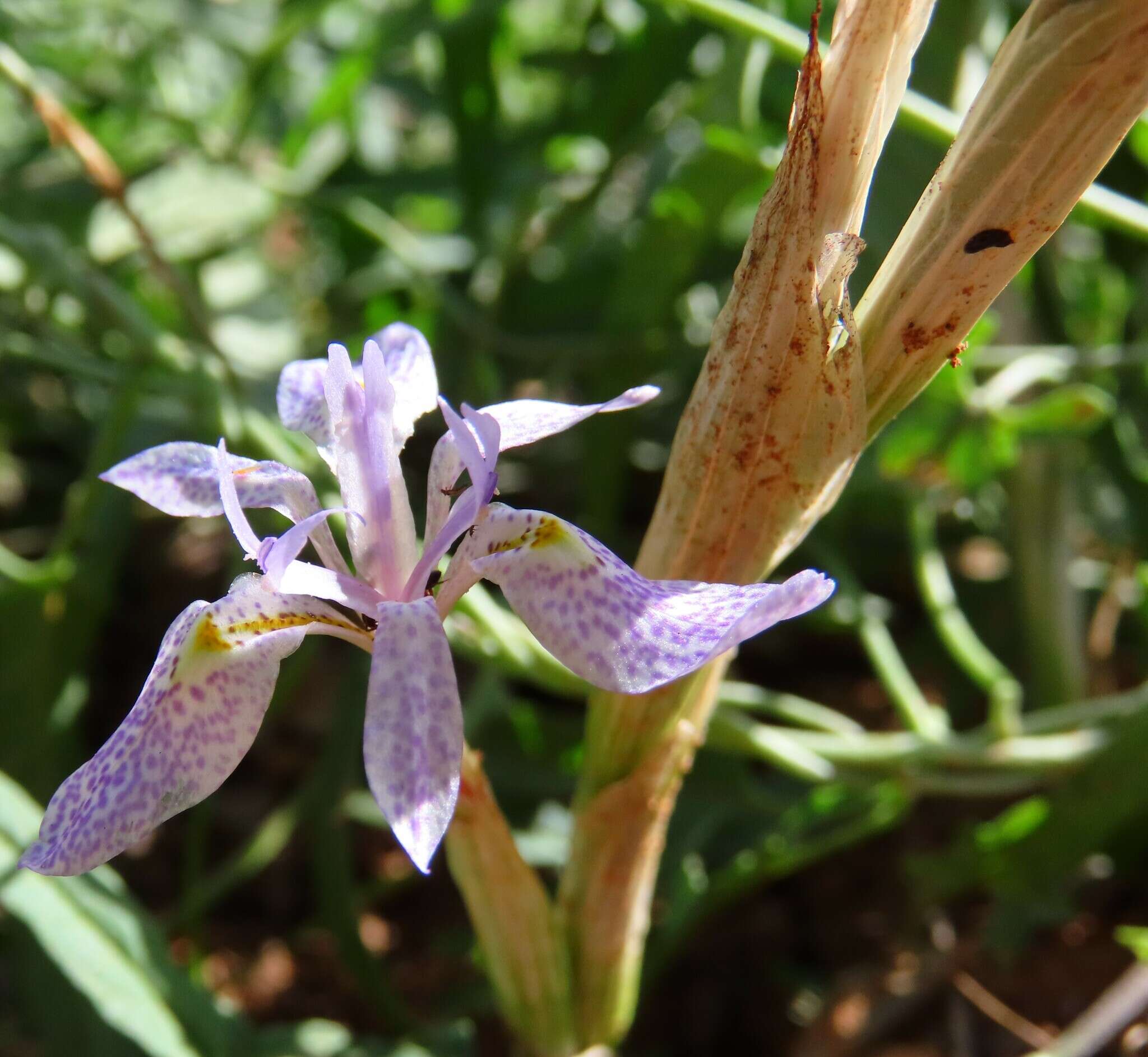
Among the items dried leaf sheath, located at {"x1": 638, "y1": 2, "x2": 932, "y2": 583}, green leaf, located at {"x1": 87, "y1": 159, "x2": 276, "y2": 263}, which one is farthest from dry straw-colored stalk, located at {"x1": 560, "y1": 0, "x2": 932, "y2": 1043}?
green leaf, located at {"x1": 87, "y1": 159, "x2": 276, "y2": 263}

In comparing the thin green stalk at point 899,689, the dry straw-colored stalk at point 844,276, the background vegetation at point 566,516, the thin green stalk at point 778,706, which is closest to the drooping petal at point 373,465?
the dry straw-colored stalk at point 844,276

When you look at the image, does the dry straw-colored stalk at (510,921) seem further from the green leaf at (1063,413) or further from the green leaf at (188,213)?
the green leaf at (188,213)

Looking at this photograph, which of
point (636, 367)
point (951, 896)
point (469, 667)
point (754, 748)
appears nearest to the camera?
point (754, 748)

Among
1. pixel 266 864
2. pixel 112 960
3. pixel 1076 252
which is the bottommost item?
pixel 266 864

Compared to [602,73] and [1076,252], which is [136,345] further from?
[1076,252]

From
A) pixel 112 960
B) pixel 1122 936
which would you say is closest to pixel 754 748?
pixel 1122 936

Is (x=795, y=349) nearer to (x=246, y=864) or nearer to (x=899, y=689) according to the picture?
(x=899, y=689)
